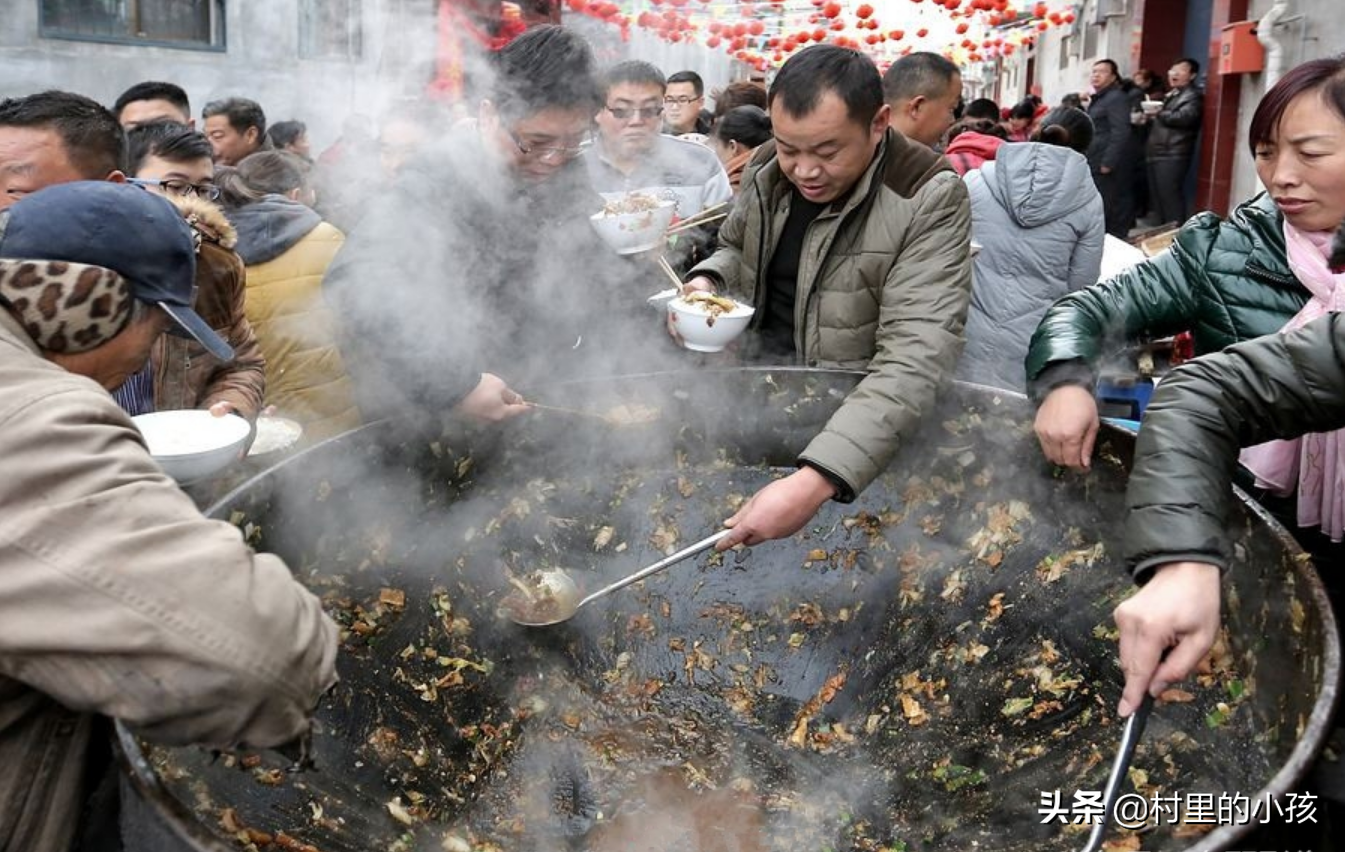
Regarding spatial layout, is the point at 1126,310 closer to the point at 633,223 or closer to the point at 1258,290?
the point at 1258,290

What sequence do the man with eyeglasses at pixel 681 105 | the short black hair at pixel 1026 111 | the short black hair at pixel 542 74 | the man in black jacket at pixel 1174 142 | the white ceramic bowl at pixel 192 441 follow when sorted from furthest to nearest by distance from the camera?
the short black hair at pixel 1026 111 < the man in black jacket at pixel 1174 142 < the man with eyeglasses at pixel 681 105 < the short black hair at pixel 542 74 < the white ceramic bowl at pixel 192 441

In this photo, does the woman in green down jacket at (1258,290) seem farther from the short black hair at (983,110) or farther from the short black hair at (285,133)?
the short black hair at (285,133)

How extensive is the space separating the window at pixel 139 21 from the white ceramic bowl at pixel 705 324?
7.37 m

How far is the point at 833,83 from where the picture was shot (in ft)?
7.36

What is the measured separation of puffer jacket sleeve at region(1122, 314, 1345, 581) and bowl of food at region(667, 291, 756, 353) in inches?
46.5

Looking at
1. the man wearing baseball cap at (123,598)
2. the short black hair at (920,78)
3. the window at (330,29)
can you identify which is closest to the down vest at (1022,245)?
the short black hair at (920,78)

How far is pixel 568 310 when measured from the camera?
9.34 feet

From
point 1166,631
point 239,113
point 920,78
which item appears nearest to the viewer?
point 1166,631

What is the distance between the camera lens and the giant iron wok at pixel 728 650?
1.60m

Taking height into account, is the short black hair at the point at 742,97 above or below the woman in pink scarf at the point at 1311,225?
above

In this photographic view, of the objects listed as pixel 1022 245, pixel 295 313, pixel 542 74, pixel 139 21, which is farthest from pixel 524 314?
pixel 139 21

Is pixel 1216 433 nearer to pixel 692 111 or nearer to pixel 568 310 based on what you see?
pixel 568 310

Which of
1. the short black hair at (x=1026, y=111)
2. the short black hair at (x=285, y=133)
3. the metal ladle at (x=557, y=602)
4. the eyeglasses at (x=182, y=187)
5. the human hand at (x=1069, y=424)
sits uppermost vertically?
the short black hair at (x=1026, y=111)

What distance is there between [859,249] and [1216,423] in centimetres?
114
